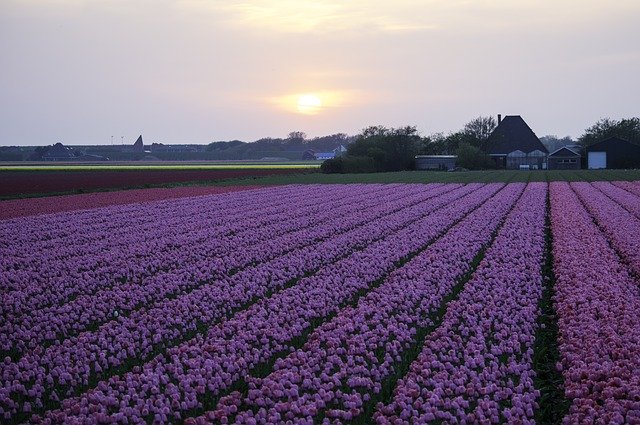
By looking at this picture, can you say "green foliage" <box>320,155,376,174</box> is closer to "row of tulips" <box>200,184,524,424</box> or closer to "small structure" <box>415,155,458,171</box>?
"small structure" <box>415,155,458,171</box>

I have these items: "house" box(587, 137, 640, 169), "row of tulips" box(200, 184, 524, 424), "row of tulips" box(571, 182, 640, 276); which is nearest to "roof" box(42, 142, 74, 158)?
"house" box(587, 137, 640, 169)

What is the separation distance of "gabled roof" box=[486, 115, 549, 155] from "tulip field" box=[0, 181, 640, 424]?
94.8 metres

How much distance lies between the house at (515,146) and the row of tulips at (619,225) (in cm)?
7836

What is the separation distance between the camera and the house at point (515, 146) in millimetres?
108062

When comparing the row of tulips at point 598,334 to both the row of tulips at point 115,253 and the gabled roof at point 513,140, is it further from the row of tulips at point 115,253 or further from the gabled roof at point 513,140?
the gabled roof at point 513,140

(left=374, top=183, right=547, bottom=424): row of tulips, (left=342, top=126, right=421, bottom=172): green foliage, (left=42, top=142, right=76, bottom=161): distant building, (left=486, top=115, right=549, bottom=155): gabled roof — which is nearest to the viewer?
(left=374, top=183, right=547, bottom=424): row of tulips

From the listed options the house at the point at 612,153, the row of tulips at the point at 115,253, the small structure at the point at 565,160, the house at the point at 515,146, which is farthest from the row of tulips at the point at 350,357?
the house at the point at 515,146

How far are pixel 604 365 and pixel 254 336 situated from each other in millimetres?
3650

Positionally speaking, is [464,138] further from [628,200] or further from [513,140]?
[628,200]

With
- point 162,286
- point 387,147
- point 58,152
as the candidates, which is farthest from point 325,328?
point 58,152

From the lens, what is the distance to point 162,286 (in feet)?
39.8

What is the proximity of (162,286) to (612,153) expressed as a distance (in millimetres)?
90901

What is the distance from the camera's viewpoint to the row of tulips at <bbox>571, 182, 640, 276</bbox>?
47.9ft

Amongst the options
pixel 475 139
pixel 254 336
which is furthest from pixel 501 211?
pixel 475 139
